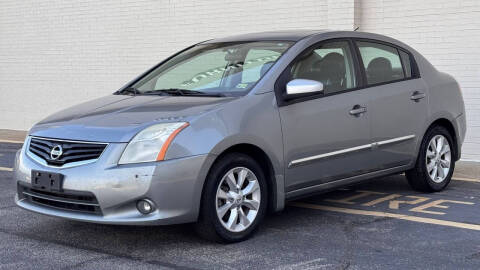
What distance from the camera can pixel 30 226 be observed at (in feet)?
20.1

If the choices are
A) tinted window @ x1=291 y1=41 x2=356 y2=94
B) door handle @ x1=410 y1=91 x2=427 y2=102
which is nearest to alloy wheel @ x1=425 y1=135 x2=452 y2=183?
door handle @ x1=410 y1=91 x2=427 y2=102

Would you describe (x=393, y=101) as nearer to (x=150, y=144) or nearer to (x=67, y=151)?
(x=150, y=144)

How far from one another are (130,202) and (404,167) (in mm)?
3052

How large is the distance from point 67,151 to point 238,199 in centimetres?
129

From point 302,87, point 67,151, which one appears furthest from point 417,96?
point 67,151

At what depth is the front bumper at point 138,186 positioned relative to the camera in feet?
16.4

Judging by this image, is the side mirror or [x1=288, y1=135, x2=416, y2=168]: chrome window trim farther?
[x1=288, y1=135, x2=416, y2=168]: chrome window trim

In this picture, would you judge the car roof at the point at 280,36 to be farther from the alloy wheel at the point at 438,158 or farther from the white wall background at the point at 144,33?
the white wall background at the point at 144,33

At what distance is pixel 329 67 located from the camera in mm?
6336

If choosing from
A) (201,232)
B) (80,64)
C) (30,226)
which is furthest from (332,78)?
(80,64)

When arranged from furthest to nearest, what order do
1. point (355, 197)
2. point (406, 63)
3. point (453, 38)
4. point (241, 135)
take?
point (453, 38) → point (355, 197) → point (406, 63) → point (241, 135)

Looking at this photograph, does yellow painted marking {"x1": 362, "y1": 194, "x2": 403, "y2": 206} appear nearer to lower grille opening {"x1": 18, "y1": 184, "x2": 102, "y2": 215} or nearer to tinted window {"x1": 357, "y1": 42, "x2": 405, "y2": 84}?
tinted window {"x1": 357, "y1": 42, "x2": 405, "y2": 84}

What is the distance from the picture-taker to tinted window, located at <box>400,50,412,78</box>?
7.08 meters

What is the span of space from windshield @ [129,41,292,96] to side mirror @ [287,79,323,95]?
0.88 ft
